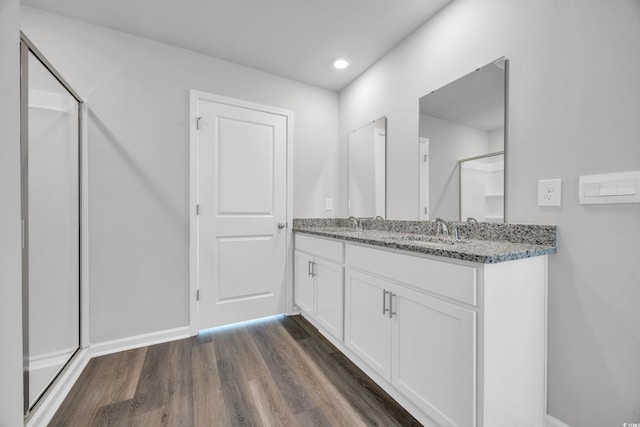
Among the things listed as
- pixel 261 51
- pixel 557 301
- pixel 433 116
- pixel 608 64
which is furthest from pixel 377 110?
pixel 557 301

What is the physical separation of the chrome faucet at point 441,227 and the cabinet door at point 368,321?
584 millimetres

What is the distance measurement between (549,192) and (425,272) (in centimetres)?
70

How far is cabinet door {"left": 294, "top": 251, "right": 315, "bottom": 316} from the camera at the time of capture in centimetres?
229

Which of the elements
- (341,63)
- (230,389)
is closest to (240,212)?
(230,389)

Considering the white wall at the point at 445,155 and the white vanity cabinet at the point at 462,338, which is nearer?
the white vanity cabinet at the point at 462,338

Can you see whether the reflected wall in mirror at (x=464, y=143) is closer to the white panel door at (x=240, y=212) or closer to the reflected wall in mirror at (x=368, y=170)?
the reflected wall in mirror at (x=368, y=170)

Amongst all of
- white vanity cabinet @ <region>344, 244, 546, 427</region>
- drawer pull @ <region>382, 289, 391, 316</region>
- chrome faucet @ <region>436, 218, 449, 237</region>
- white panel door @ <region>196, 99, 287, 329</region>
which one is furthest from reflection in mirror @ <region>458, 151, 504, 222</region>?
white panel door @ <region>196, 99, 287, 329</region>

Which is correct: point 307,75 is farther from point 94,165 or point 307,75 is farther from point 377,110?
point 94,165

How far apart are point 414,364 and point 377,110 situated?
1984 millimetres

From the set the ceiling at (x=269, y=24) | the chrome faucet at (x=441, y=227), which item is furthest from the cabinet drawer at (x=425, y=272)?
the ceiling at (x=269, y=24)

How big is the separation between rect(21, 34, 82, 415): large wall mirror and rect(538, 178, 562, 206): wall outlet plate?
7.84 ft

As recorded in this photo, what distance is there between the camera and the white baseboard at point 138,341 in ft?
6.28

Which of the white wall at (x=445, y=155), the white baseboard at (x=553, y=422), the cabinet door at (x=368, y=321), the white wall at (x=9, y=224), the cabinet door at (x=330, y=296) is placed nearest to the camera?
the white wall at (x=9, y=224)

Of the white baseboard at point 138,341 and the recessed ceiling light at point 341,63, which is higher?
the recessed ceiling light at point 341,63
